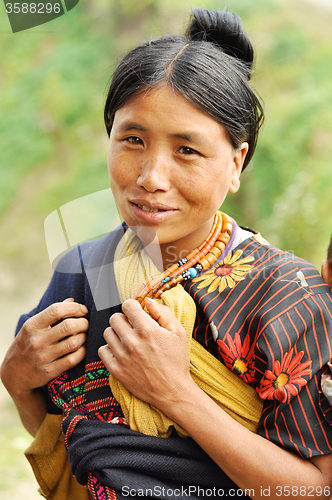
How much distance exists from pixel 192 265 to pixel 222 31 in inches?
24.2

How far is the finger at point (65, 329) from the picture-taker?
1092mm

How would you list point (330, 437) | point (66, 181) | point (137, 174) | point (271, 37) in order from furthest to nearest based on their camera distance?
point (66, 181) → point (271, 37) → point (137, 174) → point (330, 437)

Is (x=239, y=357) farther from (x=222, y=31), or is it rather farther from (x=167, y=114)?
(x=222, y=31)

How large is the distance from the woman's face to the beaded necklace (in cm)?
8

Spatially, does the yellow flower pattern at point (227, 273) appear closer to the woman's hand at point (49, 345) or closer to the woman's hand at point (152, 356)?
the woman's hand at point (152, 356)

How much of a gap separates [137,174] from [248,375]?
1.72ft

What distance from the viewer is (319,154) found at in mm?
3008

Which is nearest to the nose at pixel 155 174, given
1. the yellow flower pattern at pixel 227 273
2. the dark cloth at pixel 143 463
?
the yellow flower pattern at pixel 227 273

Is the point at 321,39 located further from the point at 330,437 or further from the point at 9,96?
the point at 330,437

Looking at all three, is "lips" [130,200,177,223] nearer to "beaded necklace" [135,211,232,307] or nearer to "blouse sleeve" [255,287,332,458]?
"beaded necklace" [135,211,232,307]

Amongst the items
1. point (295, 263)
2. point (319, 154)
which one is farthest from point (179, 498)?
point (319, 154)

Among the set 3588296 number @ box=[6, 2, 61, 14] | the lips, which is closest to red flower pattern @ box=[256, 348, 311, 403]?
the lips

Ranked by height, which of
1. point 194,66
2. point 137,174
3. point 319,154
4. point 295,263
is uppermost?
point 194,66

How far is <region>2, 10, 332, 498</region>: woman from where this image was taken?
35.3 inches
